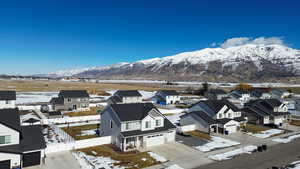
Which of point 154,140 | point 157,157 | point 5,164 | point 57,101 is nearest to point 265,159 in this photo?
point 157,157

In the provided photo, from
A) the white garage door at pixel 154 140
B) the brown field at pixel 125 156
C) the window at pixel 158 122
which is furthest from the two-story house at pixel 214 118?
the brown field at pixel 125 156

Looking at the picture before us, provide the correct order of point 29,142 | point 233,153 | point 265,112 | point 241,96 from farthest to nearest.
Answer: point 241,96 → point 265,112 → point 233,153 → point 29,142

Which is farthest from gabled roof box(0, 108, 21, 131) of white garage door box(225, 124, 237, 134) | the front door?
white garage door box(225, 124, 237, 134)

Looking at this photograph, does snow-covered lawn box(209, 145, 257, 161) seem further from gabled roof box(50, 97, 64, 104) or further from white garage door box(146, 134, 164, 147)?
gabled roof box(50, 97, 64, 104)

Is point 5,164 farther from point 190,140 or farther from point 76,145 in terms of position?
point 190,140

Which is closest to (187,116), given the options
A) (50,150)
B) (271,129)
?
(271,129)

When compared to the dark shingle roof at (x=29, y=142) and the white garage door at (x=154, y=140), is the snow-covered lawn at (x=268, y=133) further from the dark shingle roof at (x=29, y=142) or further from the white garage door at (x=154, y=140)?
the dark shingle roof at (x=29, y=142)

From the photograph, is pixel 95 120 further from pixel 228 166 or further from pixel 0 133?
pixel 228 166
